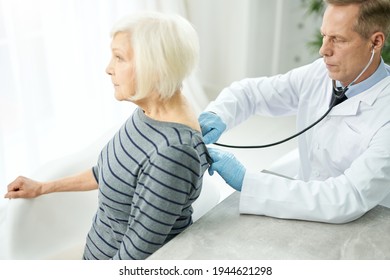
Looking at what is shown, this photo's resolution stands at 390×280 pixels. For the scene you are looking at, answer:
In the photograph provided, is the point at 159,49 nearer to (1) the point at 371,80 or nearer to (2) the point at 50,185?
(2) the point at 50,185

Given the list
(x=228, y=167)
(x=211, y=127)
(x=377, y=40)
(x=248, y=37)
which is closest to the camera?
(x=228, y=167)

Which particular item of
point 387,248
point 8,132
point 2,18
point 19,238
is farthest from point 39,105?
point 387,248

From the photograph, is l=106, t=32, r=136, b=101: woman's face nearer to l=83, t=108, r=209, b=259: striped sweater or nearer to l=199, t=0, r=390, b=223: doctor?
l=83, t=108, r=209, b=259: striped sweater

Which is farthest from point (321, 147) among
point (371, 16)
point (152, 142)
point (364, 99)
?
point (152, 142)

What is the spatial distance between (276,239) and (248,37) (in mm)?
2361

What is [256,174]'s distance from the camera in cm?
142

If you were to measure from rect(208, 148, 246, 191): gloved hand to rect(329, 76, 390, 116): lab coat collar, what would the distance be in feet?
1.33

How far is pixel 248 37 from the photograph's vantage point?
11.2ft

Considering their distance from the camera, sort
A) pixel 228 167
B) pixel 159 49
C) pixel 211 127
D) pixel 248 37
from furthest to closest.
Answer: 1. pixel 248 37
2. pixel 211 127
3. pixel 228 167
4. pixel 159 49

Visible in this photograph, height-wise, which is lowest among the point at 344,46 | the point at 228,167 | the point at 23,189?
the point at 23,189

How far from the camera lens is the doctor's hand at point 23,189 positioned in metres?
1.51

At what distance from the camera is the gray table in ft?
3.91

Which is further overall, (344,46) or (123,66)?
(344,46)

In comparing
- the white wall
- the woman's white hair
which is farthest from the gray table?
the white wall
